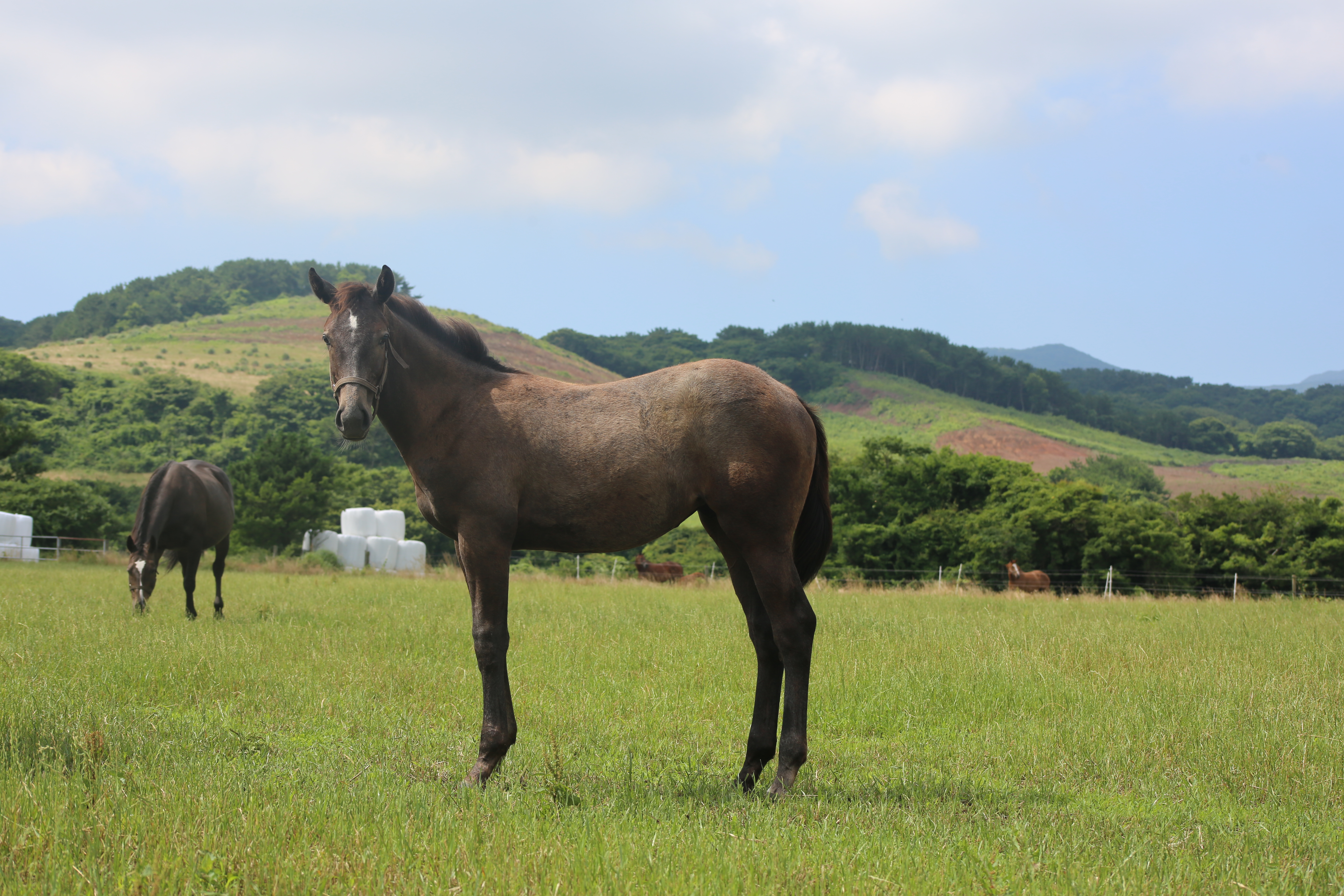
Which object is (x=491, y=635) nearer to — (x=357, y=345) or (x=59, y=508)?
(x=357, y=345)

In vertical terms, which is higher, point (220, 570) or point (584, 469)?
point (584, 469)

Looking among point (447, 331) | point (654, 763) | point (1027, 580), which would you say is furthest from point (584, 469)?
point (1027, 580)

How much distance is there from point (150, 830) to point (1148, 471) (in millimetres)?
80054

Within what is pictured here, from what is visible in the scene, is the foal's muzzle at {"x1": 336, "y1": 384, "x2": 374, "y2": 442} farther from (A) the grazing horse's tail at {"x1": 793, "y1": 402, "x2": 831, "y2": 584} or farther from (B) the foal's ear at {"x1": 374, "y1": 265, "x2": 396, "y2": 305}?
(A) the grazing horse's tail at {"x1": 793, "y1": 402, "x2": 831, "y2": 584}

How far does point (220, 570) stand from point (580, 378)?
11116 centimetres

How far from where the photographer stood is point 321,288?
5066mm

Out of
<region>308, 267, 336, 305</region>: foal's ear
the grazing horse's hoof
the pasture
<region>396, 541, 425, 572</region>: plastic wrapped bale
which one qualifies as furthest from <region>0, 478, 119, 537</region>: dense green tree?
the grazing horse's hoof

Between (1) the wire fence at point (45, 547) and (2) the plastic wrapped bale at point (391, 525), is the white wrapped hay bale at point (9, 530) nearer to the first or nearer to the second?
(1) the wire fence at point (45, 547)

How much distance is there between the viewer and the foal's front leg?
474 centimetres

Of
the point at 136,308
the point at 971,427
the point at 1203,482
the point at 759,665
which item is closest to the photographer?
the point at 759,665

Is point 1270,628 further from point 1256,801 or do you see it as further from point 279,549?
point 279,549

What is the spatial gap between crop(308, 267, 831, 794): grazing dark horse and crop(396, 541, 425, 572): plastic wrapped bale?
127ft

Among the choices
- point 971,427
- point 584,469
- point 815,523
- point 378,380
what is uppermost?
point 971,427

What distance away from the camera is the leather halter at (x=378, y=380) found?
15.6 feet
